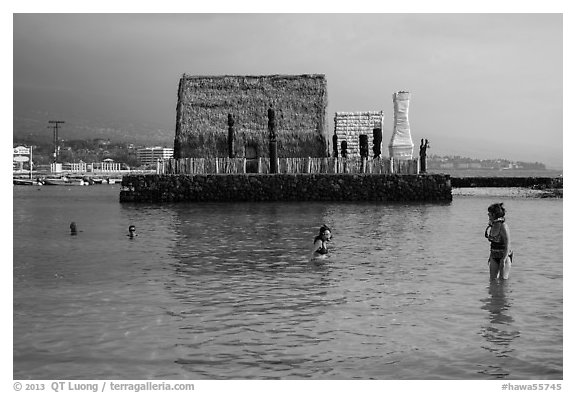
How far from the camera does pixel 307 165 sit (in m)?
43.0

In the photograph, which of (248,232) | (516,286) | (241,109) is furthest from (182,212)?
(516,286)

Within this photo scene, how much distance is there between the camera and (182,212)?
3506 cm

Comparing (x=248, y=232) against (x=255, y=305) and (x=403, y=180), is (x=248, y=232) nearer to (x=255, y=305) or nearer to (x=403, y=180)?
(x=255, y=305)

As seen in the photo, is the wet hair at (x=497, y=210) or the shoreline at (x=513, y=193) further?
the shoreline at (x=513, y=193)

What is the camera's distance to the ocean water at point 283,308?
9445mm

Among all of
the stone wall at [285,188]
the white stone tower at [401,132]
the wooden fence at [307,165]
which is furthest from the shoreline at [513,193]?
the stone wall at [285,188]

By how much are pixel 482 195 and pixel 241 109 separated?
17693 mm

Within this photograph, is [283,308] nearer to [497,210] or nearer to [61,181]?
[497,210]

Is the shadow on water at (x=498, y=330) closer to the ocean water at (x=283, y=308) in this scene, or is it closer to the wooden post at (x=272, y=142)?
the ocean water at (x=283, y=308)

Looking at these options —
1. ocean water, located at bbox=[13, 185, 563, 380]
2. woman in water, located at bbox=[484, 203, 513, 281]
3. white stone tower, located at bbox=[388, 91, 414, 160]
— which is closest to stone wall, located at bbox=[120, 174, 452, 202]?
white stone tower, located at bbox=[388, 91, 414, 160]

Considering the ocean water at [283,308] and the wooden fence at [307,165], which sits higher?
the wooden fence at [307,165]

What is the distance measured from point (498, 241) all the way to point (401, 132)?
1449 inches

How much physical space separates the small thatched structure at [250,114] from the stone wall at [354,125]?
1031cm

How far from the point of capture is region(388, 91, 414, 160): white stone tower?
4997cm
